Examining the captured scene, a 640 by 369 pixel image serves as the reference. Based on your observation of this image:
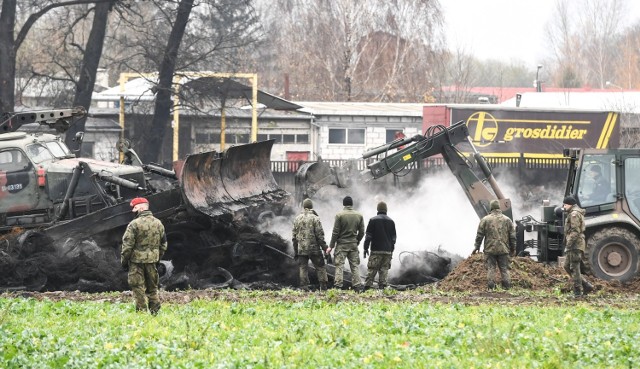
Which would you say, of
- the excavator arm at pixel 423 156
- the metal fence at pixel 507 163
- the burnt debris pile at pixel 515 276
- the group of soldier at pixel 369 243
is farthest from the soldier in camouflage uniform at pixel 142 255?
the metal fence at pixel 507 163

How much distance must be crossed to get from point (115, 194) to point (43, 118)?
144 inches

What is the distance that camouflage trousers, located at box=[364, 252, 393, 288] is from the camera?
20969mm

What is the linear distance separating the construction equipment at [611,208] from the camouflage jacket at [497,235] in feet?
5.56

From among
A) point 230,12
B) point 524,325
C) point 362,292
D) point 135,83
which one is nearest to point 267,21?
point 135,83

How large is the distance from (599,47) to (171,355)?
9662cm

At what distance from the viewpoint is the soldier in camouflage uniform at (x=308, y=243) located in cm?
2072

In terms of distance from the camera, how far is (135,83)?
52531mm

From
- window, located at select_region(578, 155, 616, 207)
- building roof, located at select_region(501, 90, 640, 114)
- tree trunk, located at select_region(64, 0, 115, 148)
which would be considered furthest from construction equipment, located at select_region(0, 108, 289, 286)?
building roof, located at select_region(501, 90, 640, 114)

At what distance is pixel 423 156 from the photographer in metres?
24.6

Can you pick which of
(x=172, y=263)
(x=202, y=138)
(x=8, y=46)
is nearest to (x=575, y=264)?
(x=172, y=263)

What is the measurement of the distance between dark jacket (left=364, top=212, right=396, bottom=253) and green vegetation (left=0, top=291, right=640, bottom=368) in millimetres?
3487

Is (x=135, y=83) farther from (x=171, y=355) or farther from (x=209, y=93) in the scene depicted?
(x=171, y=355)

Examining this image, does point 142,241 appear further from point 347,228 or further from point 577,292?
point 577,292

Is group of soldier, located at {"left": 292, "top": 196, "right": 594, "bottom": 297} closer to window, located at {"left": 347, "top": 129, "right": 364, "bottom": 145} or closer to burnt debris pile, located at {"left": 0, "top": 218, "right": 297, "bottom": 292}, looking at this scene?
burnt debris pile, located at {"left": 0, "top": 218, "right": 297, "bottom": 292}
